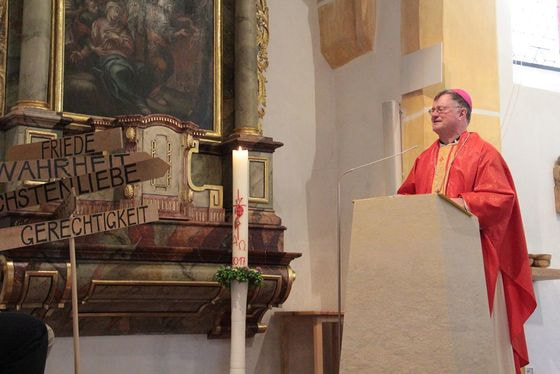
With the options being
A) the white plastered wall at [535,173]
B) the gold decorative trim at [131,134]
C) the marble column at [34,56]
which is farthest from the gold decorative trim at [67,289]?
the white plastered wall at [535,173]

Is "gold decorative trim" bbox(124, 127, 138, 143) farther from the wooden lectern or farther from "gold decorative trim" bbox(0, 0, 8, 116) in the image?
the wooden lectern

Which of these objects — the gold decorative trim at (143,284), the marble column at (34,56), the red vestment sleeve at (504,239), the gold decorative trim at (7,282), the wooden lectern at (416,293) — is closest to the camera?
the wooden lectern at (416,293)

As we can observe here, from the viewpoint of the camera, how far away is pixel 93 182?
374cm

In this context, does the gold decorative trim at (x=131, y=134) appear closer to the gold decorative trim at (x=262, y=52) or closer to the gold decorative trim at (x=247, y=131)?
the gold decorative trim at (x=247, y=131)

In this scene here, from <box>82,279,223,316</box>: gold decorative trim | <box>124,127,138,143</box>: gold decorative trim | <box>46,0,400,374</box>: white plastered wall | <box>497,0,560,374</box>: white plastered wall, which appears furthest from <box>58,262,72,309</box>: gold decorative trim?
<box>497,0,560,374</box>: white plastered wall

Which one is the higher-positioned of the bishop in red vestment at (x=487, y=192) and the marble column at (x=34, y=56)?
the marble column at (x=34, y=56)

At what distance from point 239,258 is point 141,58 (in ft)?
5.65

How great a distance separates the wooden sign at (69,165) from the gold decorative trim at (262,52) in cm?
284

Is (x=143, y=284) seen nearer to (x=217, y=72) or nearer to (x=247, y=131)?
(x=247, y=131)

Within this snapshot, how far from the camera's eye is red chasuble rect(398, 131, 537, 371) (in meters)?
4.72

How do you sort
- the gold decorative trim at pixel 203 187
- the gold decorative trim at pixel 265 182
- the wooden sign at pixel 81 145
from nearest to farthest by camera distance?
the wooden sign at pixel 81 145 < the gold decorative trim at pixel 203 187 < the gold decorative trim at pixel 265 182

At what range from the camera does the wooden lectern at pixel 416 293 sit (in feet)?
13.2

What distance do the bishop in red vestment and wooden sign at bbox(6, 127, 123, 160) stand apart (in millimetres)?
1922

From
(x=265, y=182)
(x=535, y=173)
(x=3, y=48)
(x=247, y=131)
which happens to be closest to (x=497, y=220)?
(x=265, y=182)
